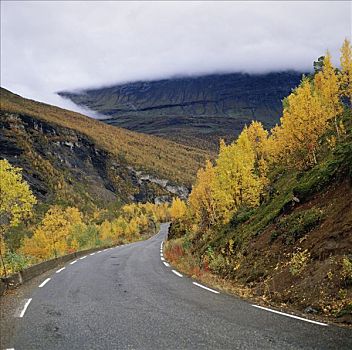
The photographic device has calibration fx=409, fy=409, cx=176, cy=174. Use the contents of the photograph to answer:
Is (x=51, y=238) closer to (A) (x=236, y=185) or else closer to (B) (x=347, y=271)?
(A) (x=236, y=185)

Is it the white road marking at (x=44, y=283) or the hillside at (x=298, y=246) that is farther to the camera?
the white road marking at (x=44, y=283)

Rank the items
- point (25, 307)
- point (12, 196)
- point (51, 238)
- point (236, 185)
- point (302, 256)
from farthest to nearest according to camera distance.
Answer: point (51, 238)
point (236, 185)
point (12, 196)
point (302, 256)
point (25, 307)

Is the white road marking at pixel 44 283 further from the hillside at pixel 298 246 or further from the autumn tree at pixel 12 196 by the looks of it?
the hillside at pixel 298 246

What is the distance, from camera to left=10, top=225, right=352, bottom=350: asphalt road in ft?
21.9

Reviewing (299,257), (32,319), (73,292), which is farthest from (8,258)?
(299,257)

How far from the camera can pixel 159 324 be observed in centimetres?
801

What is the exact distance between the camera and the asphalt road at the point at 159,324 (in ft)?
21.9

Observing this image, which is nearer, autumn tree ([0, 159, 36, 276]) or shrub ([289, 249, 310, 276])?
shrub ([289, 249, 310, 276])

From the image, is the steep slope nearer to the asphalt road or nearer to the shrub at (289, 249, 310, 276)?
the shrub at (289, 249, 310, 276)

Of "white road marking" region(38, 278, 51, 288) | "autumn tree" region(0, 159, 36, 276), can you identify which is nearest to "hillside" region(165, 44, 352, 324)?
"white road marking" region(38, 278, 51, 288)

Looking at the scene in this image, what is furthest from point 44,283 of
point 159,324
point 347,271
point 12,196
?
point 347,271

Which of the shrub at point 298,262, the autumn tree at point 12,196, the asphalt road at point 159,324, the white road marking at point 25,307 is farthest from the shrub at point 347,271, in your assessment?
the autumn tree at point 12,196

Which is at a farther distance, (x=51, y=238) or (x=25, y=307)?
(x=51, y=238)

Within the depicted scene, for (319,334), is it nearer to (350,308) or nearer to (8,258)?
(350,308)
